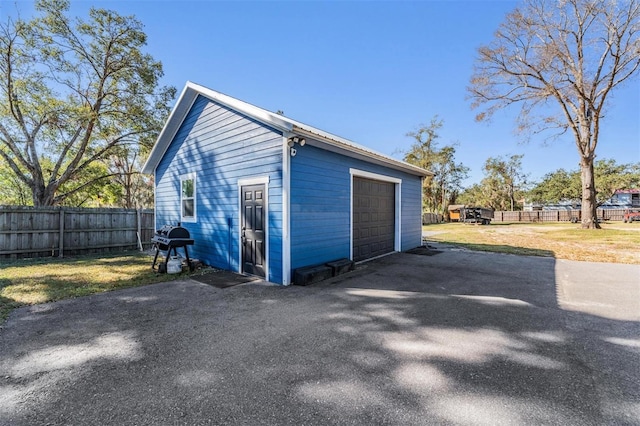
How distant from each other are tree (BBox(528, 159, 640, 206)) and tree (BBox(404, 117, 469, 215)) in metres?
10.5

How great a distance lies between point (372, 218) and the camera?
824cm

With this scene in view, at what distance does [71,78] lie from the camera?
11.6 meters

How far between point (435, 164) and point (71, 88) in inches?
1273

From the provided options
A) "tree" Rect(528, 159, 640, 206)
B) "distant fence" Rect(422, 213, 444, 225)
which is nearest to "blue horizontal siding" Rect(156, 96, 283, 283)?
"distant fence" Rect(422, 213, 444, 225)

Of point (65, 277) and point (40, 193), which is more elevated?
point (40, 193)

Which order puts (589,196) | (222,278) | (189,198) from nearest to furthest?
1. (222,278)
2. (189,198)
3. (589,196)

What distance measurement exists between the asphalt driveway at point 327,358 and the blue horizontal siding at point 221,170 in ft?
6.04

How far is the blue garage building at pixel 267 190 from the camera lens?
549cm

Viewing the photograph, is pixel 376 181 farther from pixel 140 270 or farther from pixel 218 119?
pixel 140 270

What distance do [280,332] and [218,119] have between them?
225 inches

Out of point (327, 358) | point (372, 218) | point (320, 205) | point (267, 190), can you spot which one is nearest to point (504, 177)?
point (372, 218)

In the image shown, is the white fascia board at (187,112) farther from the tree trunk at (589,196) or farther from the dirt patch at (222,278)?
the tree trunk at (589,196)

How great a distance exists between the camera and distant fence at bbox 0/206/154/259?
8.03 meters

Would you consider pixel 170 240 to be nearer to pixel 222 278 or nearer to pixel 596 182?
pixel 222 278
